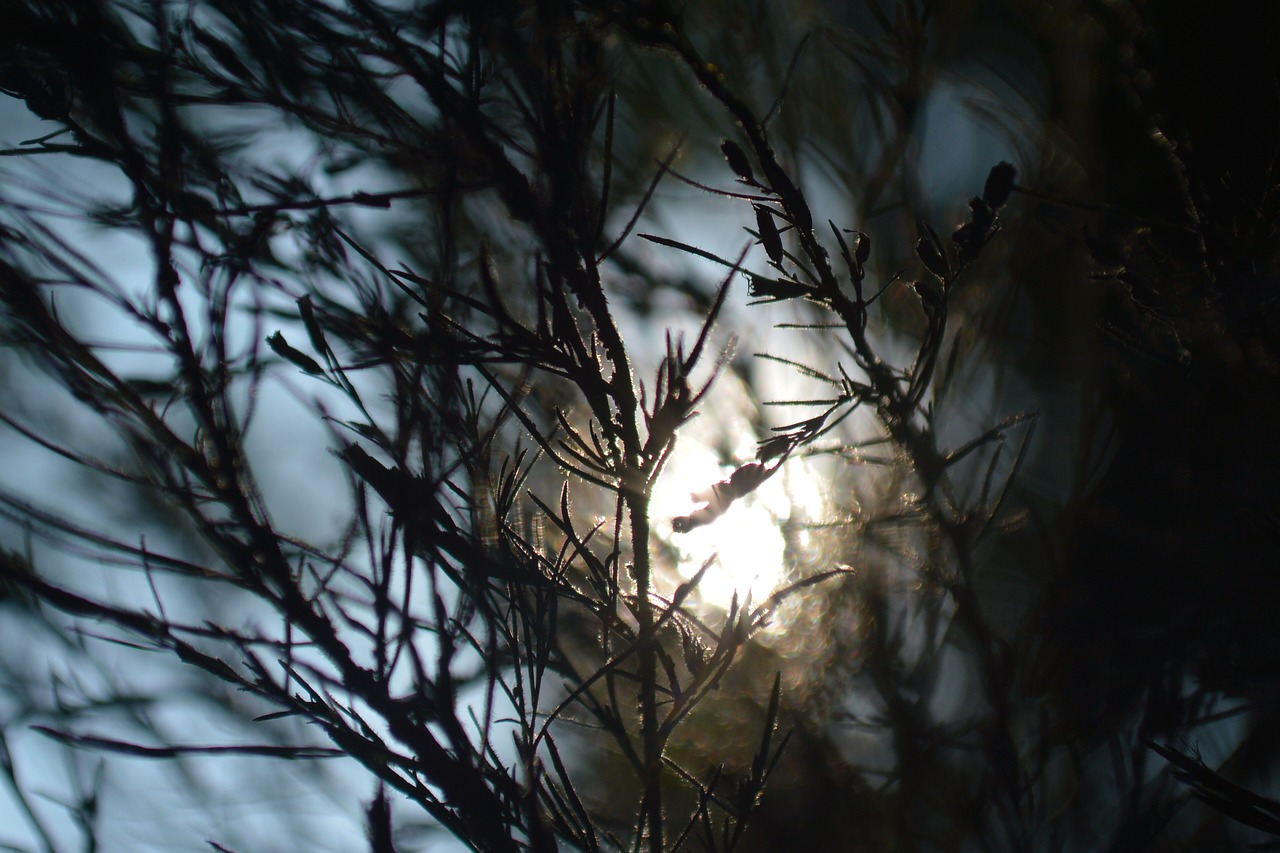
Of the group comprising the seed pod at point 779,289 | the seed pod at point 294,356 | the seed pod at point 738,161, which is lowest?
the seed pod at point 294,356

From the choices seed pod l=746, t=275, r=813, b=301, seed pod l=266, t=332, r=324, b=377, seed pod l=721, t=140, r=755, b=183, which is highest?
seed pod l=721, t=140, r=755, b=183

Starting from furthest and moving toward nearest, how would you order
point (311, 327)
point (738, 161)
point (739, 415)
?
point (739, 415), point (738, 161), point (311, 327)

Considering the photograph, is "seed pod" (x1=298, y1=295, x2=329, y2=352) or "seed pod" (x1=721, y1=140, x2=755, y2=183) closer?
"seed pod" (x1=298, y1=295, x2=329, y2=352)

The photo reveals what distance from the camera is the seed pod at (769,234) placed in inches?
40.9

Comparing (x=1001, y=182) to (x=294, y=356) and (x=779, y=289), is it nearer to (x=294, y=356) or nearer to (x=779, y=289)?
(x=779, y=289)

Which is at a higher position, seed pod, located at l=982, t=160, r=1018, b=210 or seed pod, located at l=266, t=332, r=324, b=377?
seed pod, located at l=982, t=160, r=1018, b=210

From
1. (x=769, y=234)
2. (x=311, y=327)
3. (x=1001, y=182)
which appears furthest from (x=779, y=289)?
(x=311, y=327)

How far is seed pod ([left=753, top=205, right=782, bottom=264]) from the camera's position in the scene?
1039 millimetres

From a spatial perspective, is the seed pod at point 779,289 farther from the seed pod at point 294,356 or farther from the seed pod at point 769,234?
the seed pod at point 294,356

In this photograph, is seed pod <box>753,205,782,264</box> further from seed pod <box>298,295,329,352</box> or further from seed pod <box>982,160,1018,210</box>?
seed pod <box>298,295,329,352</box>

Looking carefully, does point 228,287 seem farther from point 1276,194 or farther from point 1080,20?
point 1080,20

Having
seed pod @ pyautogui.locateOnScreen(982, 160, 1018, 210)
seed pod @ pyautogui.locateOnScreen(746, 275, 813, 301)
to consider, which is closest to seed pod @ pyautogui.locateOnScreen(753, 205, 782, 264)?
seed pod @ pyautogui.locateOnScreen(746, 275, 813, 301)

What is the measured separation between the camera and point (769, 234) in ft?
3.42

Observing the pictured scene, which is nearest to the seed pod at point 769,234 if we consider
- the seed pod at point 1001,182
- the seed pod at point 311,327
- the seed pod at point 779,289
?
the seed pod at point 779,289
